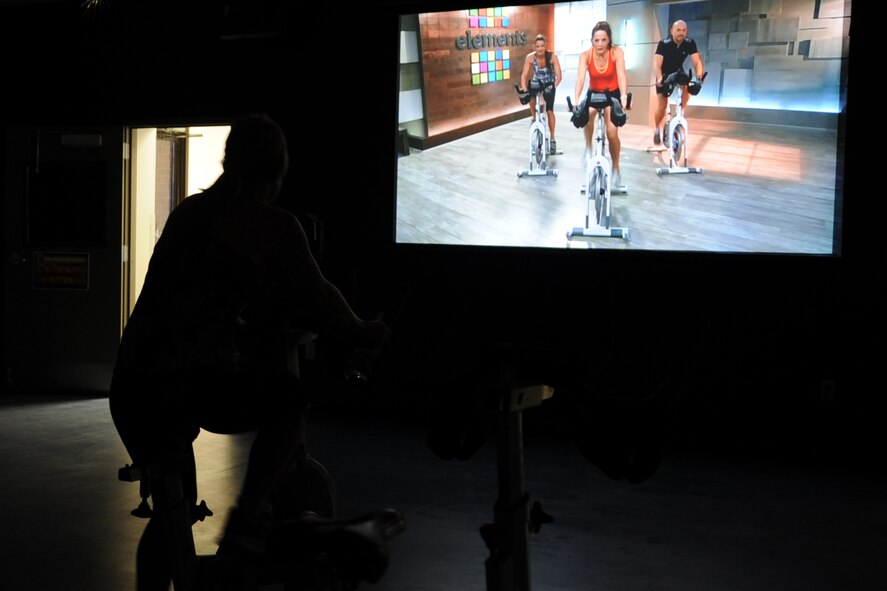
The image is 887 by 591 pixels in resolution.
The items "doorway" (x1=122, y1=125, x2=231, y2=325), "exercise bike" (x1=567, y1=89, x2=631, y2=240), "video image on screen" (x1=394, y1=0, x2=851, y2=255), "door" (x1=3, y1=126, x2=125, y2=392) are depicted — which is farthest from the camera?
"doorway" (x1=122, y1=125, x2=231, y2=325)

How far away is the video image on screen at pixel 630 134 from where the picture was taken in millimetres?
5293

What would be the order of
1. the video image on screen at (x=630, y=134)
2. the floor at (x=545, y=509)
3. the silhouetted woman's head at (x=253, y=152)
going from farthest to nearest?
the video image on screen at (x=630, y=134) < the floor at (x=545, y=509) < the silhouetted woman's head at (x=253, y=152)

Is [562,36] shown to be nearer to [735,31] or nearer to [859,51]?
[735,31]

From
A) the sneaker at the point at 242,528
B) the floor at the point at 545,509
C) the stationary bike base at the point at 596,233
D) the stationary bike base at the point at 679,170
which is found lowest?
the floor at the point at 545,509

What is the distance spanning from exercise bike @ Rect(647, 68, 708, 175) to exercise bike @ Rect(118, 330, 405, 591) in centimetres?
323

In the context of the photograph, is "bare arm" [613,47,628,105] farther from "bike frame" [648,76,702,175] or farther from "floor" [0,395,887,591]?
"floor" [0,395,887,591]

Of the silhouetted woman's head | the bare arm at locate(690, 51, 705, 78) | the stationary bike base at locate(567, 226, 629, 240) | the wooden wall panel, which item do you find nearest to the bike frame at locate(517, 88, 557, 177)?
the wooden wall panel

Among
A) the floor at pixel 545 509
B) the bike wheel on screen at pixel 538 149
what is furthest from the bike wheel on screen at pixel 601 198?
the floor at pixel 545 509

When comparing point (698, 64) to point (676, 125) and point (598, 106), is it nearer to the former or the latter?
point (676, 125)

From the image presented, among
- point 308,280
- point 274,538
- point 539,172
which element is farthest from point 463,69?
point 274,538

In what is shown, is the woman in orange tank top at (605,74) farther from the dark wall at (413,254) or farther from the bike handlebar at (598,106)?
the dark wall at (413,254)

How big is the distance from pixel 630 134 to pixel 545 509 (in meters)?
2.45

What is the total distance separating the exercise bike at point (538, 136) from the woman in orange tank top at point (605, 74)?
0.74 ft

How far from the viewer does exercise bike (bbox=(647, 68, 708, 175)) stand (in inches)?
219
